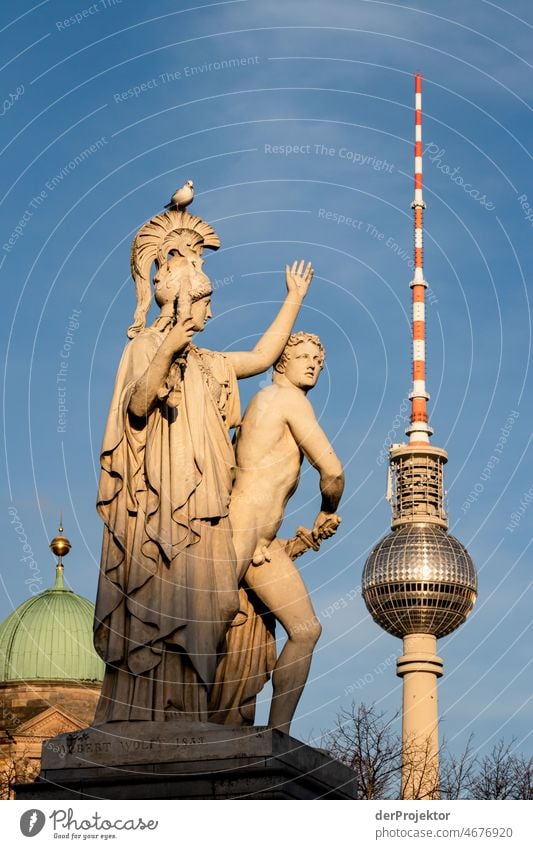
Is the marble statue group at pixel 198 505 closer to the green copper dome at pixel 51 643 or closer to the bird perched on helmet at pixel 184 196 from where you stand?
the bird perched on helmet at pixel 184 196

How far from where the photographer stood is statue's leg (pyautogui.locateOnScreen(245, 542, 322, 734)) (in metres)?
20.8

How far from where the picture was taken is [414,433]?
7712 inches

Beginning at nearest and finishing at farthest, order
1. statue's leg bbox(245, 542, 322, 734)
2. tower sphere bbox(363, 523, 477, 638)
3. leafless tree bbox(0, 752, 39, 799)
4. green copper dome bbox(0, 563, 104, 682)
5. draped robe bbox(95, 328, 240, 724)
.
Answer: draped robe bbox(95, 328, 240, 724) → statue's leg bbox(245, 542, 322, 734) → leafless tree bbox(0, 752, 39, 799) → green copper dome bbox(0, 563, 104, 682) → tower sphere bbox(363, 523, 477, 638)

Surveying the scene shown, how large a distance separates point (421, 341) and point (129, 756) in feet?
532

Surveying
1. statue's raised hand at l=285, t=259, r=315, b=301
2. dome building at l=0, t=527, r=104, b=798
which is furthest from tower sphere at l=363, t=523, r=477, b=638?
statue's raised hand at l=285, t=259, r=315, b=301

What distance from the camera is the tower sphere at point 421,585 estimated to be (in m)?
188

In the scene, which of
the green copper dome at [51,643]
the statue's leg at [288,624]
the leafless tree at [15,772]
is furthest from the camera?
the green copper dome at [51,643]

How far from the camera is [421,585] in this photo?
618 feet

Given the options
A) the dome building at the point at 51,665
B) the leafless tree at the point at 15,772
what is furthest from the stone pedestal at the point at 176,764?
the dome building at the point at 51,665

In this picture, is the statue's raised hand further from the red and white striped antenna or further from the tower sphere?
the tower sphere

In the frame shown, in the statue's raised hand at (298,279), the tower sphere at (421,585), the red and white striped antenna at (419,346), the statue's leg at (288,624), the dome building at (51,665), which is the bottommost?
the statue's leg at (288,624)

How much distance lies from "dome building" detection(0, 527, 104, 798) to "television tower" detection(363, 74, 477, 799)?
9111 cm

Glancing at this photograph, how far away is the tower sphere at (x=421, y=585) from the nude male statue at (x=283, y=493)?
166726 millimetres

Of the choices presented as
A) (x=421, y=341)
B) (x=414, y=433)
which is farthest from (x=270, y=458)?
(x=414, y=433)
